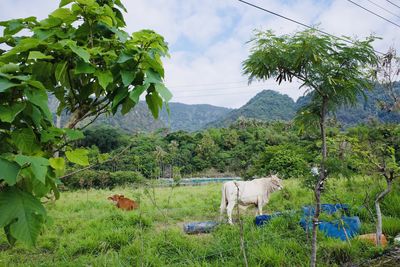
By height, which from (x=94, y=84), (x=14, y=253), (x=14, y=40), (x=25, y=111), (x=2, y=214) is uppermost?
(x=14, y=40)

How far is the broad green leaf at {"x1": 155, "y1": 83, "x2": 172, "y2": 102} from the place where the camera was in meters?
1.11

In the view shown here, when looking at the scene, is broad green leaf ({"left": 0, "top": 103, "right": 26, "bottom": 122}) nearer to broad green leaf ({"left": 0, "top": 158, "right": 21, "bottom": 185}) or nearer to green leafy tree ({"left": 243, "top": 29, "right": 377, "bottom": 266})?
broad green leaf ({"left": 0, "top": 158, "right": 21, "bottom": 185})

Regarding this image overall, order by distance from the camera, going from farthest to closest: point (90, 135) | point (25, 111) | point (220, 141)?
point (220, 141), point (90, 135), point (25, 111)

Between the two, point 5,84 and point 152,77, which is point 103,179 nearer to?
point 152,77

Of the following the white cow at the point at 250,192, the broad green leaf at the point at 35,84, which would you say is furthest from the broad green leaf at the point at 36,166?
the white cow at the point at 250,192

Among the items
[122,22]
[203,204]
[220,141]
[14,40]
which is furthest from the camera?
[220,141]

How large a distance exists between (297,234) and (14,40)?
431 cm

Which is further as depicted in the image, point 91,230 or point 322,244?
point 91,230

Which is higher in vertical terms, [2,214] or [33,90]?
[33,90]

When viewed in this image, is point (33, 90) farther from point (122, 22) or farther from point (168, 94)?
point (122, 22)

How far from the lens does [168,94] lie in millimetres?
1124

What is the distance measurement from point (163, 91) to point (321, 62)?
342 centimetres

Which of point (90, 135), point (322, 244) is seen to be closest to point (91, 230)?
point (322, 244)

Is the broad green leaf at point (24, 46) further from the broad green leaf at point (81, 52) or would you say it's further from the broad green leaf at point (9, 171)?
the broad green leaf at point (9, 171)
